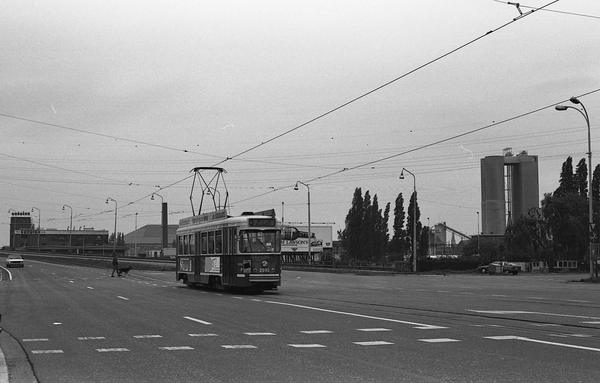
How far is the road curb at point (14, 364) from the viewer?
9367 millimetres

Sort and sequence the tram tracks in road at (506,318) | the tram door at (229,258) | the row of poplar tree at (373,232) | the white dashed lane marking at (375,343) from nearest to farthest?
1. the white dashed lane marking at (375,343)
2. the tram tracks in road at (506,318)
3. the tram door at (229,258)
4. the row of poplar tree at (373,232)

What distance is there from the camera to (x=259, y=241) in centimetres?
2906

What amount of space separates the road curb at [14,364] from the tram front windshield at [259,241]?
15.4 meters

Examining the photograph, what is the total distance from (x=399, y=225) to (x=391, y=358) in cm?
10106

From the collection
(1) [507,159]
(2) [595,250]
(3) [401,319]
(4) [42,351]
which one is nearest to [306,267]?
(2) [595,250]

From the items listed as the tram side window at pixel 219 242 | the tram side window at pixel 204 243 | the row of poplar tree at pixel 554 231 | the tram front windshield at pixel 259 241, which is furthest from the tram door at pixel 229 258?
the row of poplar tree at pixel 554 231

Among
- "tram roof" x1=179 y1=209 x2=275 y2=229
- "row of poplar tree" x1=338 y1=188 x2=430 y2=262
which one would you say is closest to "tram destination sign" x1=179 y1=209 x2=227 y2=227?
"tram roof" x1=179 y1=209 x2=275 y2=229

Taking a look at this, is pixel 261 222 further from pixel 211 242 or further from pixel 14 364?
pixel 14 364

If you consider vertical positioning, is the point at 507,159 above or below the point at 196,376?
above

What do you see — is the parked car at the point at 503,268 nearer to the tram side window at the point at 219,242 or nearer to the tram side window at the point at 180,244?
the tram side window at the point at 180,244

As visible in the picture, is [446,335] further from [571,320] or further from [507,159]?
[507,159]

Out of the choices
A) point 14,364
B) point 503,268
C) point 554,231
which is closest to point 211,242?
point 14,364

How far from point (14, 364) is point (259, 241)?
1861 centimetres

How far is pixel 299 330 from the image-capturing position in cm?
1459
